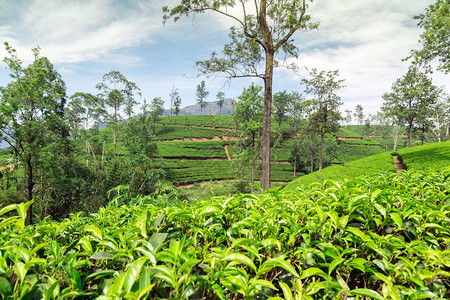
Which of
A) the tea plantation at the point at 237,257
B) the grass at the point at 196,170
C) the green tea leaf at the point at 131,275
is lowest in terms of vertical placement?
the grass at the point at 196,170

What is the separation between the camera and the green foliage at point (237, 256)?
0.83 meters

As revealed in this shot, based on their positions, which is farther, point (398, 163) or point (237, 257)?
point (398, 163)

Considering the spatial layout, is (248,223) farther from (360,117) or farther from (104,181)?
(360,117)

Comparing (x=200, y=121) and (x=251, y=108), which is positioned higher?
(x=200, y=121)

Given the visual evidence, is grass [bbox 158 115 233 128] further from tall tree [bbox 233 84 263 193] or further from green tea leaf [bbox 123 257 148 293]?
green tea leaf [bbox 123 257 148 293]

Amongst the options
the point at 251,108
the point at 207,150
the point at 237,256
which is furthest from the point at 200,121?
the point at 237,256

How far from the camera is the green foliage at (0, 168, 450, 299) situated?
2.72 ft

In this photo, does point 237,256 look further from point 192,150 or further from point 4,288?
point 192,150

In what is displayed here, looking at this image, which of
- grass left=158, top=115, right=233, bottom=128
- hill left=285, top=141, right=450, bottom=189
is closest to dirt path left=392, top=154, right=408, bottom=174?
hill left=285, top=141, right=450, bottom=189

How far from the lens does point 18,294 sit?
0.77 metres

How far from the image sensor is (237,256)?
904 mm

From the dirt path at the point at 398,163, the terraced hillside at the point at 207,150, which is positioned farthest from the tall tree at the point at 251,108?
the dirt path at the point at 398,163

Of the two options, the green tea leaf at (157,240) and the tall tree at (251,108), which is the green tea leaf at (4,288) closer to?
the green tea leaf at (157,240)

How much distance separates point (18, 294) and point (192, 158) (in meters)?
47.4
